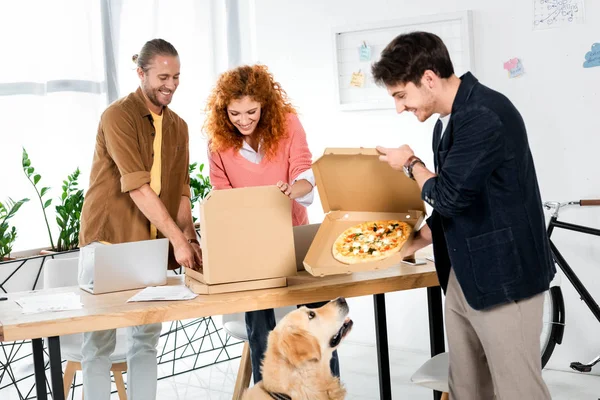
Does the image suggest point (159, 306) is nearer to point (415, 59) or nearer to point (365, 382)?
point (415, 59)

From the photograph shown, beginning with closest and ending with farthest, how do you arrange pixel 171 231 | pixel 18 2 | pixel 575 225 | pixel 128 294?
pixel 128 294 → pixel 171 231 → pixel 575 225 → pixel 18 2

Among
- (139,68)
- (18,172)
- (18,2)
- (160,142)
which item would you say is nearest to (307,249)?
(160,142)

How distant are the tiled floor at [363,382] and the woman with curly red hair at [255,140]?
0.84m

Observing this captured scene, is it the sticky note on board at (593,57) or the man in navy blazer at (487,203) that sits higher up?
the sticky note on board at (593,57)

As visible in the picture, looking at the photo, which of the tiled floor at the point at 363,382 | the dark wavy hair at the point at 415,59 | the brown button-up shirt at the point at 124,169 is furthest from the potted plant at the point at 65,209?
the dark wavy hair at the point at 415,59

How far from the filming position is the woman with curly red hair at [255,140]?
2.79 metres

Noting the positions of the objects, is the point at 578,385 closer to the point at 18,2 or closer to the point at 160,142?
the point at 160,142

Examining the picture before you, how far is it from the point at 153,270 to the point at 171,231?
215mm

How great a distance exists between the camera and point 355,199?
8.11ft

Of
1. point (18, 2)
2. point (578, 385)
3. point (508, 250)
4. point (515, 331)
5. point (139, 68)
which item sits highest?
point (18, 2)

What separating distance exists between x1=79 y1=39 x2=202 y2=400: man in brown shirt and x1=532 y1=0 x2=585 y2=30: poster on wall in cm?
188

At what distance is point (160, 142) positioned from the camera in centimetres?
287

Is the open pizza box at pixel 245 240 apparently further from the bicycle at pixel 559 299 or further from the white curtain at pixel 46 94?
the white curtain at pixel 46 94

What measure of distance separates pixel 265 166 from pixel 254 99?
275 mm
